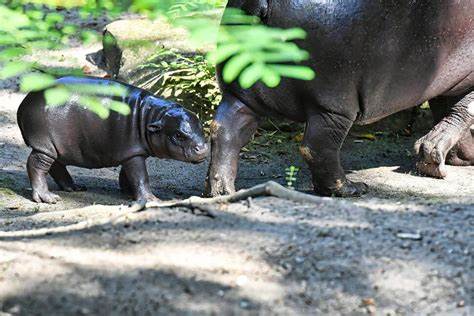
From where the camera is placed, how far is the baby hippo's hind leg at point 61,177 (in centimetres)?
583

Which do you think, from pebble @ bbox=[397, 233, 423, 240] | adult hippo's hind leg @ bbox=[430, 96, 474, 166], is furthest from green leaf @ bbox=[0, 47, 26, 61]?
adult hippo's hind leg @ bbox=[430, 96, 474, 166]

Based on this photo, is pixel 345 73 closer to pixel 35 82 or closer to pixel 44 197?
pixel 44 197

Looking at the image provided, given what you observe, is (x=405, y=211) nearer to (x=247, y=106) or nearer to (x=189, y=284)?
(x=189, y=284)

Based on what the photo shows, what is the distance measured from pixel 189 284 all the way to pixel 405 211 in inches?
50.0

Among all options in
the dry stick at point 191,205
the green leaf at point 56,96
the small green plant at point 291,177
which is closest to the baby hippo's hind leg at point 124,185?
the small green plant at point 291,177

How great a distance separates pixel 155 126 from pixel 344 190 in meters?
1.32

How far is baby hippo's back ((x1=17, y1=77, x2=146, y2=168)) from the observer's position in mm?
5438

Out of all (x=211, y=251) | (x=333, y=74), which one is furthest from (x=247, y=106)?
(x=211, y=251)

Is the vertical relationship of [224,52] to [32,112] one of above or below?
above

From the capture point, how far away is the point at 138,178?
18.1 feet

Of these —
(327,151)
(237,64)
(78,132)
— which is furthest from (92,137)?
(237,64)

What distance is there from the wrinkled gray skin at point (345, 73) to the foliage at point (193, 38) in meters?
1.85

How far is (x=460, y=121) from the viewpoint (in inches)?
236

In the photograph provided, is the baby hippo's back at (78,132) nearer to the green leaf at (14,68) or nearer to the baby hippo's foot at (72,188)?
the baby hippo's foot at (72,188)
